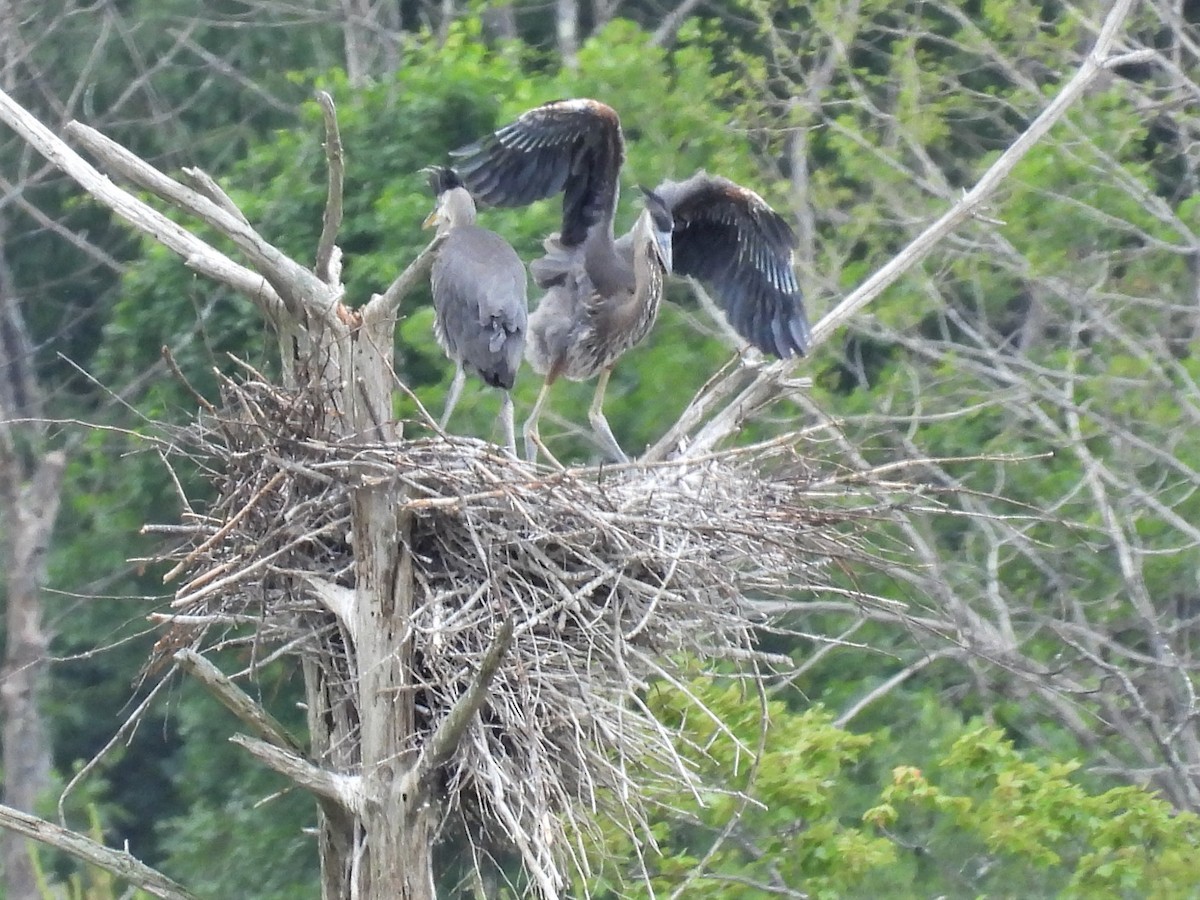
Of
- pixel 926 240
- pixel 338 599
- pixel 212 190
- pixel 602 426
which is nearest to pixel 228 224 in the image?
pixel 212 190

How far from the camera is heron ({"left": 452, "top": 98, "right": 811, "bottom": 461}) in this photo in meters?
6.37

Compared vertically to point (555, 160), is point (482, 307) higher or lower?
lower

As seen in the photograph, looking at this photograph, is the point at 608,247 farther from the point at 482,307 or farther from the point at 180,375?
the point at 180,375

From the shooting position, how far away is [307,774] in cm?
448

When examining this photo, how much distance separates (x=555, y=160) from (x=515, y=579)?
7.24 feet

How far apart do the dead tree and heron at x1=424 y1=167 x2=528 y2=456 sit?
138 cm

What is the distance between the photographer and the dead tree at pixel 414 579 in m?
4.45

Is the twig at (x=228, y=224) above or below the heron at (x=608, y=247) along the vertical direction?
above

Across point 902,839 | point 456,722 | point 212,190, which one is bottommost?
point 902,839

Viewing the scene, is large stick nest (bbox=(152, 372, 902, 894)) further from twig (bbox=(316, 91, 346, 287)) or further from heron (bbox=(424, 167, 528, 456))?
heron (bbox=(424, 167, 528, 456))

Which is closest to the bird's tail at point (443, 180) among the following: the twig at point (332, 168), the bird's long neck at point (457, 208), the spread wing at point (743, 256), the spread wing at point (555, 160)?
the bird's long neck at point (457, 208)

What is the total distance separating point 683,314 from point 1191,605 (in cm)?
313

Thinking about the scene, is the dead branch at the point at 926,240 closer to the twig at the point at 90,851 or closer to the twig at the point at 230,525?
the twig at the point at 230,525

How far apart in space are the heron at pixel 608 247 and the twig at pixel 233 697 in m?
1.83
